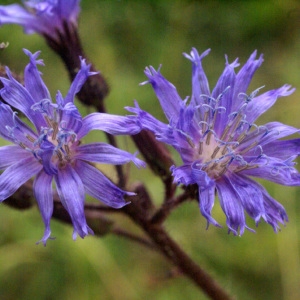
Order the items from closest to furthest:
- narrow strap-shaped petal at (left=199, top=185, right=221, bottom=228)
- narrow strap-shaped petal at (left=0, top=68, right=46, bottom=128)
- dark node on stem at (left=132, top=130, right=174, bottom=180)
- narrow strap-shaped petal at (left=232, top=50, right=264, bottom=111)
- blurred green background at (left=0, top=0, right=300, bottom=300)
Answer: narrow strap-shaped petal at (left=199, top=185, right=221, bottom=228)
narrow strap-shaped petal at (left=0, top=68, right=46, bottom=128)
narrow strap-shaped petal at (left=232, top=50, right=264, bottom=111)
dark node on stem at (left=132, top=130, right=174, bottom=180)
blurred green background at (left=0, top=0, right=300, bottom=300)

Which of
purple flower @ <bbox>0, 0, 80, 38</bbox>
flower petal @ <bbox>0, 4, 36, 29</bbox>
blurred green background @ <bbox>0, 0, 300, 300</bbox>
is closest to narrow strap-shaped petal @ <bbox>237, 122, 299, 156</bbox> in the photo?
purple flower @ <bbox>0, 0, 80, 38</bbox>

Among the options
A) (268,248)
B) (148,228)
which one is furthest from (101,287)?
(148,228)

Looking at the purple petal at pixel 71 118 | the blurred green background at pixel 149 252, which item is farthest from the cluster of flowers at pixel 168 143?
the blurred green background at pixel 149 252

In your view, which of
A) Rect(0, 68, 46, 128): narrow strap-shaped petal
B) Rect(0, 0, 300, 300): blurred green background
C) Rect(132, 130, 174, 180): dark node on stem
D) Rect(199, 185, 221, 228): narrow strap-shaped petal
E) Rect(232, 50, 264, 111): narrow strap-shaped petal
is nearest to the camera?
Rect(199, 185, 221, 228): narrow strap-shaped petal

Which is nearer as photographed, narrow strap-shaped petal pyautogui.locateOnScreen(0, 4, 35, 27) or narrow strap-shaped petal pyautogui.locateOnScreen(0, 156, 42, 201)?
narrow strap-shaped petal pyautogui.locateOnScreen(0, 156, 42, 201)

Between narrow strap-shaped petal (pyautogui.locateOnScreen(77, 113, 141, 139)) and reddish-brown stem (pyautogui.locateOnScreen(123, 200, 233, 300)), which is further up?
narrow strap-shaped petal (pyautogui.locateOnScreen(77, 113, 141, 139))

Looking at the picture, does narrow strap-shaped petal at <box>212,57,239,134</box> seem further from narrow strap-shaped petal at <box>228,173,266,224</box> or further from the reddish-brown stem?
the reddish-brown stem

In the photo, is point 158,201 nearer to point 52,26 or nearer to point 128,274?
point 128,274

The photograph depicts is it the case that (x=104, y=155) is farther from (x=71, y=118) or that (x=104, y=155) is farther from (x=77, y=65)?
(x=77, y=65)

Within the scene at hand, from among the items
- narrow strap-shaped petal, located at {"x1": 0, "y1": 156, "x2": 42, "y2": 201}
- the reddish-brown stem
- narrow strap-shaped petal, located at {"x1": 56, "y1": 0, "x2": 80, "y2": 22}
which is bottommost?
the reddish-brown stem
